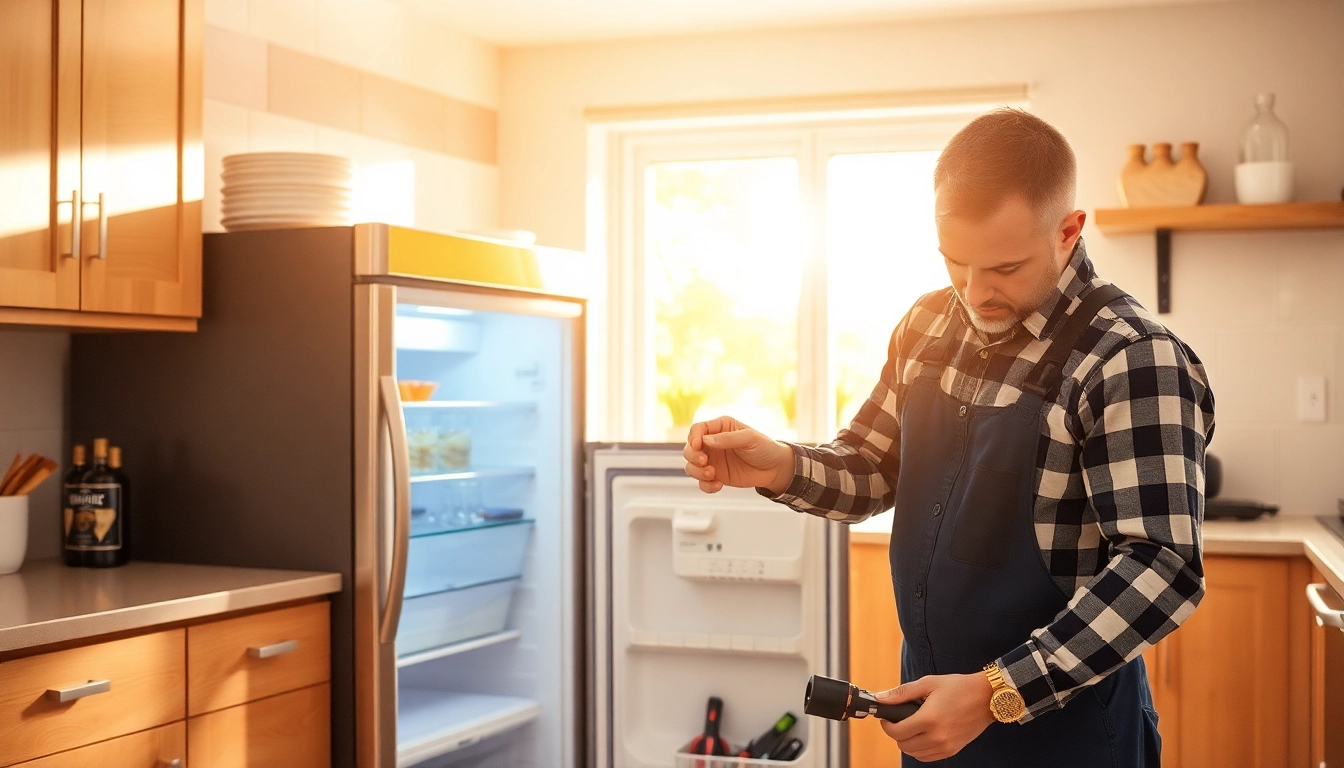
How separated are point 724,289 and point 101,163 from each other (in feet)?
6.36

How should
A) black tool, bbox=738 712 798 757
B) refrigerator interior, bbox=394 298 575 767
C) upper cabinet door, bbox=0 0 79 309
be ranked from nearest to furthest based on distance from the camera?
1. upper cabinet door, bbox=0 0 79 309
2. refrigerator interior, bbox=394 298 575 767
3. black tool, bbox=738 712 798 757

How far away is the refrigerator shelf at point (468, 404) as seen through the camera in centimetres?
265

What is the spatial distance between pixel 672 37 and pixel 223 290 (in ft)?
5.45

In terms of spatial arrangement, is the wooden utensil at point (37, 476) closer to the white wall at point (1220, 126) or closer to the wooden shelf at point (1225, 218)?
the white wall at point (1220, 126)

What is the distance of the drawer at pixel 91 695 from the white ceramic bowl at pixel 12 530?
451 mm

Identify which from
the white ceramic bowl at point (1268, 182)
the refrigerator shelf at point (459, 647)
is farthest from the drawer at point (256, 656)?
the white ceramic bowl at point (1268, 182)

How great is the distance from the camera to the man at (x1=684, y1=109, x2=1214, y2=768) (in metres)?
1.22

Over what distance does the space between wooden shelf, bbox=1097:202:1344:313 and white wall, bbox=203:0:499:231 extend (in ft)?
5.86

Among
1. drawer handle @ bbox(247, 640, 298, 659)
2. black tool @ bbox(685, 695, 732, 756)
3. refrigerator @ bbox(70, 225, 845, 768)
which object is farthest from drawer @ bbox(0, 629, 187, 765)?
black tool @ bbox(685, 695, 732, 756)

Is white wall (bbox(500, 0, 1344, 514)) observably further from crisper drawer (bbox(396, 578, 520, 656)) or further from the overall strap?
the overall strap

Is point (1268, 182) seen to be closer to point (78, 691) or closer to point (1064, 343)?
point (1064, 343)

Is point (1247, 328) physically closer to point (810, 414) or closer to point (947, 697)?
point (810, 414)

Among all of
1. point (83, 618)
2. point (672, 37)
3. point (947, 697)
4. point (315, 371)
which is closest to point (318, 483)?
point (315, 371)

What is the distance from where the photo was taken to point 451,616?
290cm
